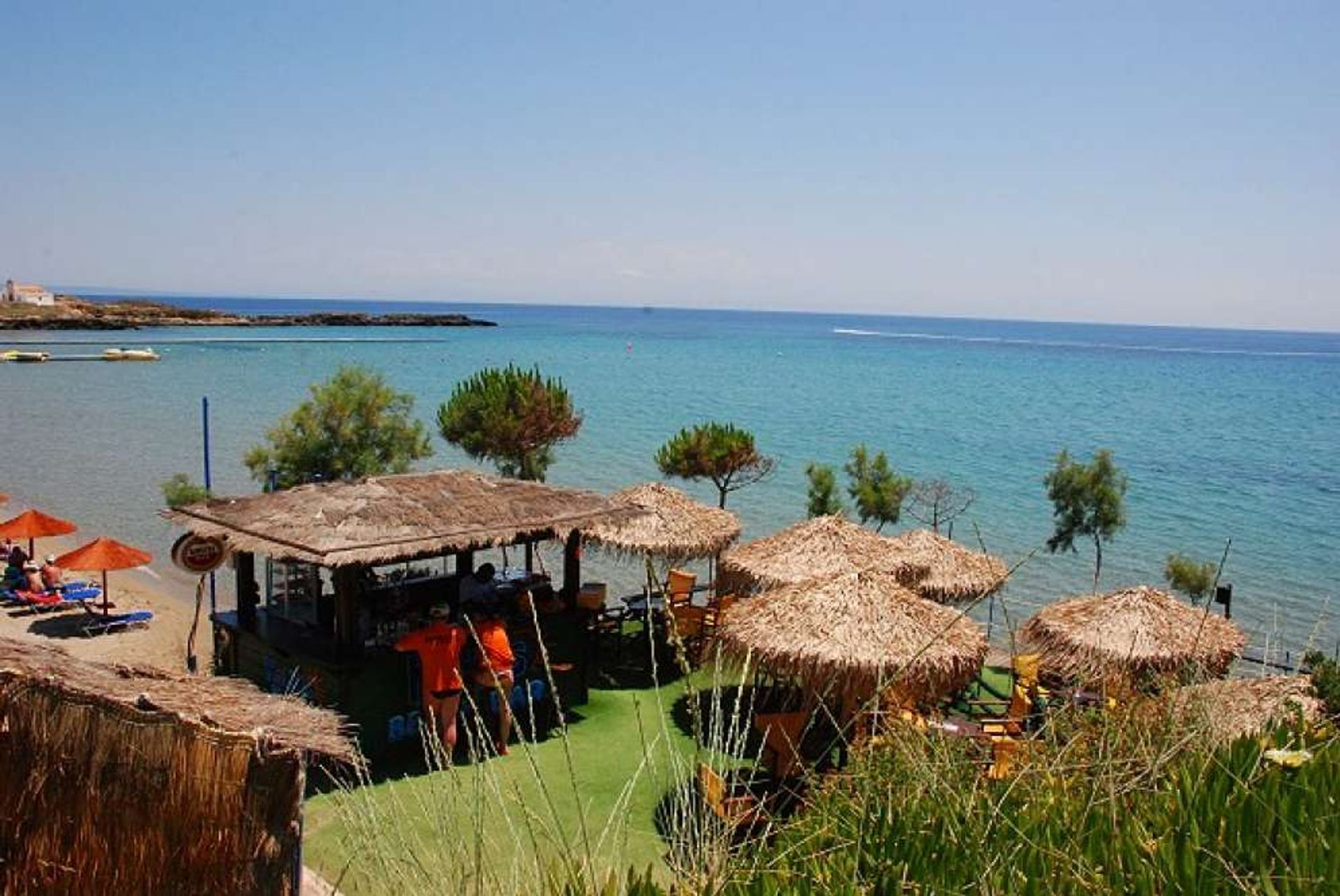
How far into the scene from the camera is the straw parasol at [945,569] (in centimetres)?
1255

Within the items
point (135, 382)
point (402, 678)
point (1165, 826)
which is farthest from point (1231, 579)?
point (135, 382)

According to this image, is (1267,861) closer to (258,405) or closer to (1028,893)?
(1028,893)

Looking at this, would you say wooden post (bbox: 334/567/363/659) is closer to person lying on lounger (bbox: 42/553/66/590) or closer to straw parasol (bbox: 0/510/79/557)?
person lying on lounger (bbox: 42/553/66/590)

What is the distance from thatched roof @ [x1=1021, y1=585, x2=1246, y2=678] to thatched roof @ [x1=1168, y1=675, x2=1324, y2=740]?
169 cm

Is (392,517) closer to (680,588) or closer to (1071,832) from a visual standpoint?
(680,588)

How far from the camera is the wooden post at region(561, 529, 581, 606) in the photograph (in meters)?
11.0

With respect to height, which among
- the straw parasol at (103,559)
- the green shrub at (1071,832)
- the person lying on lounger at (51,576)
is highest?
the green shrub at (1071,832)

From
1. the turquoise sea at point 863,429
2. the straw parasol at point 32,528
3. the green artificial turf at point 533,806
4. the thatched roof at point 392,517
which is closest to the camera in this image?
the green artificial turf at point 533,806

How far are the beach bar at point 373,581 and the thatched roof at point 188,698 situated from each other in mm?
2741

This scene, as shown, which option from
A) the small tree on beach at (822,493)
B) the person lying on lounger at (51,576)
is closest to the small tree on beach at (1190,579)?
the small tree on beach at (822,493)

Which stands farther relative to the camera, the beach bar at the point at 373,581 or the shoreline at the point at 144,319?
the shoreline at the point at 144,319

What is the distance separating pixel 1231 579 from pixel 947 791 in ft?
67.9

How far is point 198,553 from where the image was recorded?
358 inches

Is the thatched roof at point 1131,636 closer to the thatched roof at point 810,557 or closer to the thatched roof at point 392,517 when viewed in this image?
the thatched roof at point 810,557
